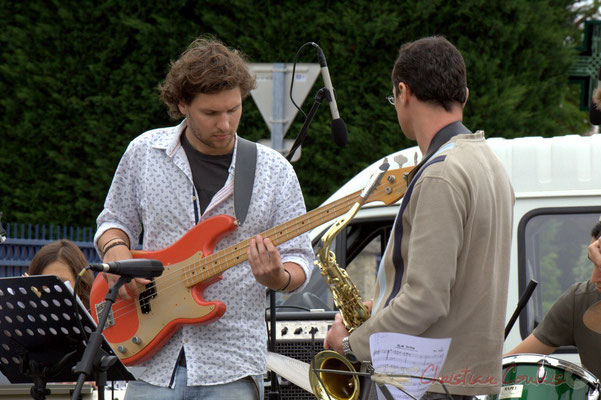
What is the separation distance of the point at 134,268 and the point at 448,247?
1.12 meters

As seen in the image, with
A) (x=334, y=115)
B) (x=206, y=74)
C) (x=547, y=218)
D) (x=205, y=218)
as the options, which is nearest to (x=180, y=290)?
(x=205, y=218)

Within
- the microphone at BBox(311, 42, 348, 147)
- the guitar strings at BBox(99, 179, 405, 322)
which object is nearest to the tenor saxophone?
the guitar strings at BBox(99, 179, 405, 322)

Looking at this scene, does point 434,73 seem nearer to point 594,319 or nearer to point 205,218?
point 205,218

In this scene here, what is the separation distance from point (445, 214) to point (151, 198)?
1.23m

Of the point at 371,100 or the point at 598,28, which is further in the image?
the point at 598,28

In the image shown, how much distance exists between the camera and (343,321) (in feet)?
11.4

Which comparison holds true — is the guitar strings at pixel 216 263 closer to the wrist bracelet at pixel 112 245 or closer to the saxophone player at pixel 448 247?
the wrist bracelet at pixel 112 245

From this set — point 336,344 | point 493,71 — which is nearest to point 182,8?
point 493,71

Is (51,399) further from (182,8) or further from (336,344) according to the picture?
(182,8)

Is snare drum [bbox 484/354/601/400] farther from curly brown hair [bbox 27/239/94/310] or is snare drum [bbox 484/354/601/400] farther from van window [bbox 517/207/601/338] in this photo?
curly brown hair [bbox 27/239/94/310]

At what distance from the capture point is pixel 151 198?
→ 371 cm

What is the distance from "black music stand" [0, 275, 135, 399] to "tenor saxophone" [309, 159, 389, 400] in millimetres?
686

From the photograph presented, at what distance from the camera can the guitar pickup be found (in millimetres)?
3768

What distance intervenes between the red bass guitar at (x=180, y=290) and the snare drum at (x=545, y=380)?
1.05 m
